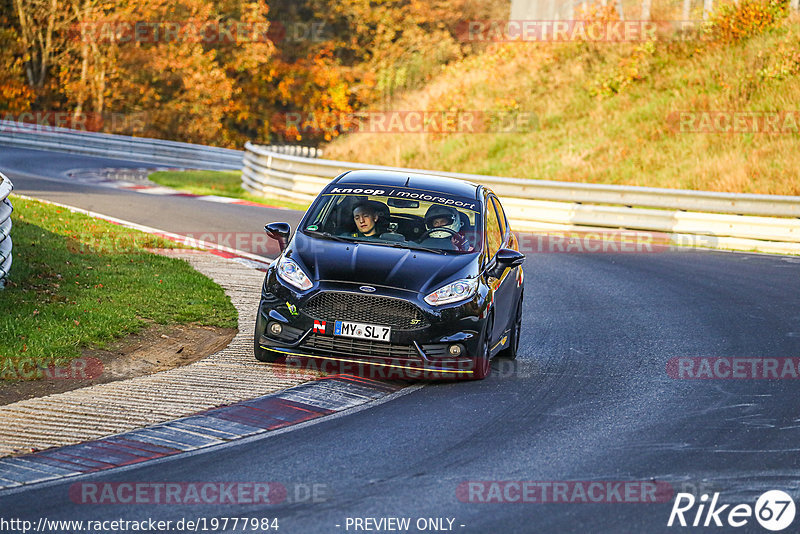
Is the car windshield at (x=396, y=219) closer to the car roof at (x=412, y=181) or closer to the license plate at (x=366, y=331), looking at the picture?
the car roof at (x=412, y=181)

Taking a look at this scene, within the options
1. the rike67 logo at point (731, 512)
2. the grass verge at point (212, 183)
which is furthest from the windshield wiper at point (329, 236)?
the grass verge at point (212, 183)

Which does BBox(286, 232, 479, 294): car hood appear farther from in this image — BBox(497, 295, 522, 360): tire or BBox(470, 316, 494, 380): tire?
BBox(497, 295, 522, 360): tire

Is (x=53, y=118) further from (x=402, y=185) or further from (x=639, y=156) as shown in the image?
(x=402, y=185)

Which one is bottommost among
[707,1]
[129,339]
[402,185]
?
[129,339]

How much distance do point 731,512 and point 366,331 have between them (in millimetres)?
3525

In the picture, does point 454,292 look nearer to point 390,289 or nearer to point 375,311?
point 390,289

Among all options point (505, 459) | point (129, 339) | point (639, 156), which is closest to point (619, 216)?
point (639, 156)

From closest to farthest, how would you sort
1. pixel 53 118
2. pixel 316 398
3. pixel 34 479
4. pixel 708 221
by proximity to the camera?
pixel 34 479 < pixel 316 398 < pixel 708 221 < pixel 53 118

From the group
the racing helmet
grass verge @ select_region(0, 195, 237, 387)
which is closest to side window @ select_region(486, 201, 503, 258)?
the racing helmet

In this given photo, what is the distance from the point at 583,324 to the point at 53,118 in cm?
3950

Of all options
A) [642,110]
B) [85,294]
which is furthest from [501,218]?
[642,110]

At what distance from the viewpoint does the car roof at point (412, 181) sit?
1045 cm

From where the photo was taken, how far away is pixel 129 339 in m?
10.0

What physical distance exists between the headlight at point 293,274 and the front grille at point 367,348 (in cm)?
49
